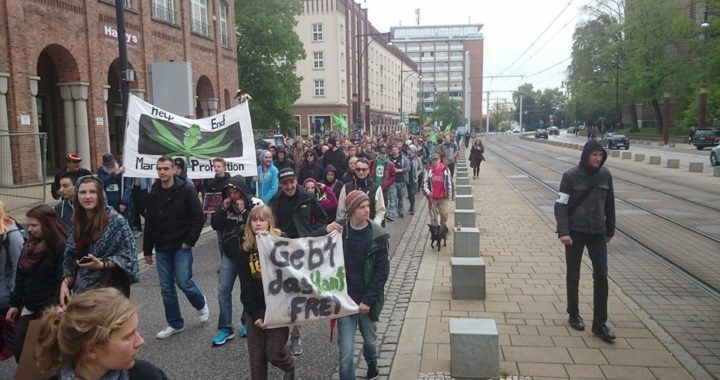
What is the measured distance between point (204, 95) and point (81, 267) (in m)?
25.8

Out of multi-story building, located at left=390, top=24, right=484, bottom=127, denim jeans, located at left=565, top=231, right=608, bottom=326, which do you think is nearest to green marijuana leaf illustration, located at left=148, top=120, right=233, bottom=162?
Answer: denim jeans, located at left=565, top=231, right=608, bottom=326

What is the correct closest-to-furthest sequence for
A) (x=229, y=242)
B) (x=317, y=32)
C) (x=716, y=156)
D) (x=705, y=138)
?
(x=229, y=242)
(x=716, y=156)
(x=705, y=138)
(x=317, y=32)

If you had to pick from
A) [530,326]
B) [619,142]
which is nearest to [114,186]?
[530,326]

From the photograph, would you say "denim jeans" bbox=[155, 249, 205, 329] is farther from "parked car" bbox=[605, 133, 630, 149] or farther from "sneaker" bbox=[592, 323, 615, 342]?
"parked car" bbox=[605, 133, 630, 149]

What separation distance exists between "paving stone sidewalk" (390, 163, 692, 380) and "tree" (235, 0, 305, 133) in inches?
1380

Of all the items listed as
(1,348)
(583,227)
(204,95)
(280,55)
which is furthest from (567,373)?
(280,55)

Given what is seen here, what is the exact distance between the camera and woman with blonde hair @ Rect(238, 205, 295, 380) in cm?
426

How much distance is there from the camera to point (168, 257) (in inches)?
228

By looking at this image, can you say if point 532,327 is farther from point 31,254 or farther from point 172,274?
point 31,254

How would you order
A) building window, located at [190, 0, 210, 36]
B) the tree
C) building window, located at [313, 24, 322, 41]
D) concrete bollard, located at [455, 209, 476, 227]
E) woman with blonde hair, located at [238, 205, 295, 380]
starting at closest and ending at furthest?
1. woman with blonde hair, located at [238, 205, 295, 380]
2. concrete bollard, located at [455, 209, 476, 227]
3. building window, located at [190, 0, 210, 36]
4. the tree
5. building window, located at [313, 24, 322, 41]

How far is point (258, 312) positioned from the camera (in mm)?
4324

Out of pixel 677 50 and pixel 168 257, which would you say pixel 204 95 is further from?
pixel 677 50

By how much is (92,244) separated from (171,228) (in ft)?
4.07

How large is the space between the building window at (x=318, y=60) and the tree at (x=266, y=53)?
17.9 m
